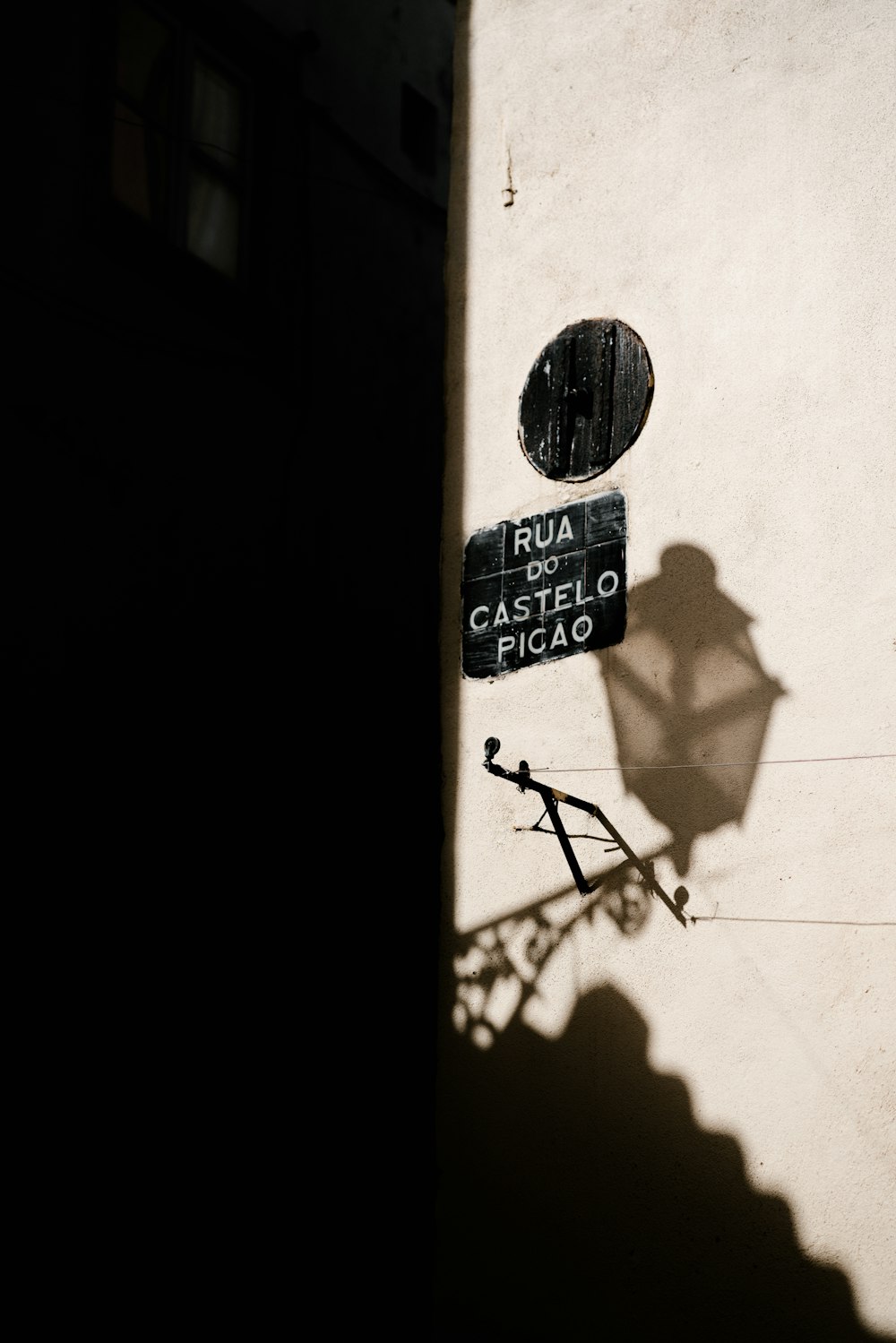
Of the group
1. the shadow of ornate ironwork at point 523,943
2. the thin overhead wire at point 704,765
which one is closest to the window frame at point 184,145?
the thin overhead wire at point 704,765

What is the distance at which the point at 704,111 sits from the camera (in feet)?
18.8

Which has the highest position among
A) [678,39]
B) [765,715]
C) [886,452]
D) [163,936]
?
[678,39]

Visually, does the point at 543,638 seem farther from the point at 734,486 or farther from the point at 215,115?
the point at 215,115

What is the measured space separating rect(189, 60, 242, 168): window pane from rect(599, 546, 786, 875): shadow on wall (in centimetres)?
473

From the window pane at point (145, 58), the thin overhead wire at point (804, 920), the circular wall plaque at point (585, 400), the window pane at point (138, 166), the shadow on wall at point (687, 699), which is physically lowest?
the thin overhead wire at point (804, 920)

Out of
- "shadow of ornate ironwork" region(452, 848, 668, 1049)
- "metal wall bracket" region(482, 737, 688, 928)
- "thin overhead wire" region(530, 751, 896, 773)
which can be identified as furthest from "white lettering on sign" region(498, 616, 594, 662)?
"shadow of ornate ironwork" region(452, 848, 668, 1049)

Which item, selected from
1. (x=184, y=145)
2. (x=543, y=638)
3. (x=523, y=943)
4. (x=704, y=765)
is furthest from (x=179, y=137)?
(x=523, y=943)

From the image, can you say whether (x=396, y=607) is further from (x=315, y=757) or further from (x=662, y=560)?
(x=662, y=560)

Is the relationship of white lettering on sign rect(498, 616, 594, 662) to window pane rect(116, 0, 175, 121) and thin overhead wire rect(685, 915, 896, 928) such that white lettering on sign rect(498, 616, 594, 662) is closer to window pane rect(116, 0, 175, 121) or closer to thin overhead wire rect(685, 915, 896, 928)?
thin overhead wire rect(685, 915, 896, 928)

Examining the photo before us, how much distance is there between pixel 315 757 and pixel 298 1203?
2.80 m

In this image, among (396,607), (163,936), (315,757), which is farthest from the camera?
(396,607)

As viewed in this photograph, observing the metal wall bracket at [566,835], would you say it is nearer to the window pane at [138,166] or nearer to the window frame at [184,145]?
the window frame at [184,145]

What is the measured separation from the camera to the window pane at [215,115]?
8023mm

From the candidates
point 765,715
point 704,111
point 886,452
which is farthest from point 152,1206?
point 704,111
